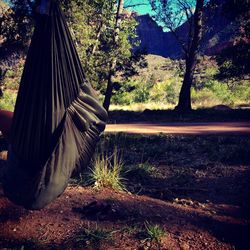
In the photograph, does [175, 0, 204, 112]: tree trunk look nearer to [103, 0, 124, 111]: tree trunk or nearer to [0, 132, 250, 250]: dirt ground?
[103, 0, 124, 111]: tree trunk

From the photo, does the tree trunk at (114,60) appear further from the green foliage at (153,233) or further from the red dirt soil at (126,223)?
the green foliage at (153,233)

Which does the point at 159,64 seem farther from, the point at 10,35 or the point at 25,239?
the point at 25,239

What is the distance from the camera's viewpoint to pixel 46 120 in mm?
2715

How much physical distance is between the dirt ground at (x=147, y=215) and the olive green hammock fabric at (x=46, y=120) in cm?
73

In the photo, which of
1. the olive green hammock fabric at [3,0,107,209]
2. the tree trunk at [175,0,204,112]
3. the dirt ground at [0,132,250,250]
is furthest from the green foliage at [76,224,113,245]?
the tree trunk at [175,0,204,112]

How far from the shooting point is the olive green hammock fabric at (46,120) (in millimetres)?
2734

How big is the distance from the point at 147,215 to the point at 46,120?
1.84 m

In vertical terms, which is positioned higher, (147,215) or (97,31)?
(97,31)

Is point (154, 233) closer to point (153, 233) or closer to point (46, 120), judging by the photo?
point (153, 233)

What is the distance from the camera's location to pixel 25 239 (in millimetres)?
3338

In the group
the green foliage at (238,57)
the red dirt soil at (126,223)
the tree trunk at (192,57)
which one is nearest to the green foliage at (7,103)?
the tree trunk at (192,57)

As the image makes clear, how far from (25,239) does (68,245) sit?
0.44 m

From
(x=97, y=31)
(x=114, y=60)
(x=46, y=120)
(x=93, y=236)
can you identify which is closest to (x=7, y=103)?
(x=97, y=31)

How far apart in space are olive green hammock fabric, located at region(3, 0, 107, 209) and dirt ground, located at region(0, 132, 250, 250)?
732 millimetres
